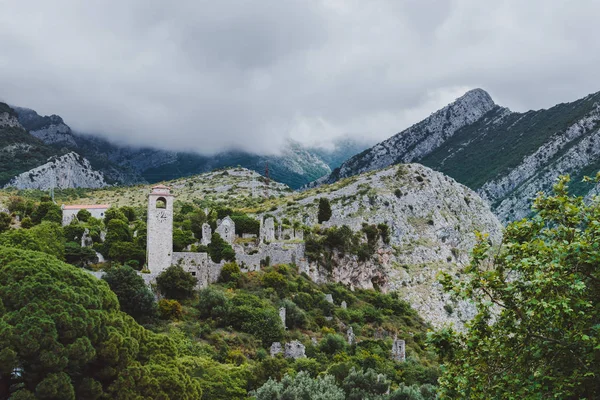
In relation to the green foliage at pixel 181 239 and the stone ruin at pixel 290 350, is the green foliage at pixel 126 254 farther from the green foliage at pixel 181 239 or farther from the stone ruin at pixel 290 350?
the stone ruin at pixel 290 350

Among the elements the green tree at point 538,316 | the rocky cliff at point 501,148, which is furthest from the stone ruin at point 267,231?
the rocky cliff at point 501,148

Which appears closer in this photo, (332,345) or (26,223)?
(332,345)

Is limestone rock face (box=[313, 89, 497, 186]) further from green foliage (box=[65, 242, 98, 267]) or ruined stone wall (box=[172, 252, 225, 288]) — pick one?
green foliage (box=[65, 242, 98, 267])

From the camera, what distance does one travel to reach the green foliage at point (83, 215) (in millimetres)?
50519

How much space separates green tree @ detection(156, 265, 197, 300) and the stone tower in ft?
3.18

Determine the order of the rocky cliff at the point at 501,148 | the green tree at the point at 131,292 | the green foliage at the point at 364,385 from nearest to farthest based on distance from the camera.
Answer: the green foliage at the point at 364,385 → the green tree at the point at 131,292 → the rocky cliff at the point at 501,148

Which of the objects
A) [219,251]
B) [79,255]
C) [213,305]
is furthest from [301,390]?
[219,251]

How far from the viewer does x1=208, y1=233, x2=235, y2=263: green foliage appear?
139ft

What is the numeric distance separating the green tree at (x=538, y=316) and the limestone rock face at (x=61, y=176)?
112m

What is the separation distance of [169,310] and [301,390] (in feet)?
43.2

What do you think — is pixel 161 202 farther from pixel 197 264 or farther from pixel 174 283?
pixel 174 283

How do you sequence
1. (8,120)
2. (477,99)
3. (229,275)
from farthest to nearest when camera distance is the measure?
1. (477,99)
2. (8,120)
3. (229,275)

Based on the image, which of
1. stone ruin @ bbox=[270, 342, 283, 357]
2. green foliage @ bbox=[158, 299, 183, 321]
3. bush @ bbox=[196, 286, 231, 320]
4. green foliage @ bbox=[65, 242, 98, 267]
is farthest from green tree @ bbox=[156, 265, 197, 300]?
stone ruin @ bbox=[270, 342, 283, 357]

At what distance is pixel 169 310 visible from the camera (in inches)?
1260
